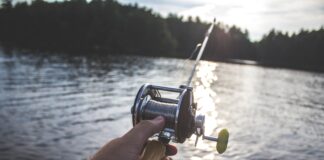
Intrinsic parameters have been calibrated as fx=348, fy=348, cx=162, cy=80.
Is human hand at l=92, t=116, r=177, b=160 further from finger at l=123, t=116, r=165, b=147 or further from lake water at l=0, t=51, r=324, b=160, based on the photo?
lake water at l=0, t=51, r=324, b=160

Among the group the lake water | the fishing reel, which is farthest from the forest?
the fishing reel

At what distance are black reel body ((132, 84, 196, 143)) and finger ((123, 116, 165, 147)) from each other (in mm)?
257

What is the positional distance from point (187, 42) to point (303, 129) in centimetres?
11825

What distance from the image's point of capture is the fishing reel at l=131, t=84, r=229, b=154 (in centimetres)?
262

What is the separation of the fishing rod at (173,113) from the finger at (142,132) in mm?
258

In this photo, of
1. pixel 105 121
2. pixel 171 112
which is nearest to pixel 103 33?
pixel 105 121

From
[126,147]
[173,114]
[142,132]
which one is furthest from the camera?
[173,114]

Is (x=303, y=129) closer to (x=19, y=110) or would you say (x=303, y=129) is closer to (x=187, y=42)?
(x=19, y=110)

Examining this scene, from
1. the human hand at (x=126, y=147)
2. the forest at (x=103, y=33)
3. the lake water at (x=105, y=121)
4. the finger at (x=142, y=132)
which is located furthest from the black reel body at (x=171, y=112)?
the forest at (x=103, y=33)

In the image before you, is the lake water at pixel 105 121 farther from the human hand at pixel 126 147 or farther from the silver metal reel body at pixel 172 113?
the human hand at pixel 126 147

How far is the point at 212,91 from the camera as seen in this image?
41062mm

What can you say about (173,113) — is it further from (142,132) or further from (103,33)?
(103,33)

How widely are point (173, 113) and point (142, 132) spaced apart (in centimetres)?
57

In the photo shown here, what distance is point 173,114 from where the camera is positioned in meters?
2.61
